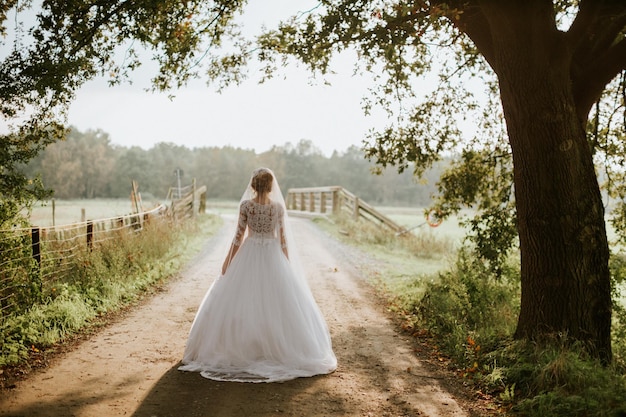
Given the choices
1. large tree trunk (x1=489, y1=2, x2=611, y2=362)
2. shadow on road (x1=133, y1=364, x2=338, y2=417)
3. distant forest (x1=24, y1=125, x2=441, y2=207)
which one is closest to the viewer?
shadow on road (x1=133, y1=364, x2=338, y2=417)

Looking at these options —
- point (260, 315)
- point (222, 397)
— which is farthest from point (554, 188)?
point (222, 397)

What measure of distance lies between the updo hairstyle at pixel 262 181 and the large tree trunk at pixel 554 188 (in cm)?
269

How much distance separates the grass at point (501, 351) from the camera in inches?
170

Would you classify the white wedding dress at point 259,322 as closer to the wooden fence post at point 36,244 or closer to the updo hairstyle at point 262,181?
the updo hairstyle at point 262,181

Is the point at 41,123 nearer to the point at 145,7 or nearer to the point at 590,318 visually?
the point at 145,7

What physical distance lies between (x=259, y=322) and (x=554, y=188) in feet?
10.8

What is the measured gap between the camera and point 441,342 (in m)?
6.55

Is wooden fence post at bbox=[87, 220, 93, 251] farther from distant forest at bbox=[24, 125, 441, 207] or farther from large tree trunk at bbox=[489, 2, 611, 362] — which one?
distant forest at bbox=[24, 125, 441, 207]

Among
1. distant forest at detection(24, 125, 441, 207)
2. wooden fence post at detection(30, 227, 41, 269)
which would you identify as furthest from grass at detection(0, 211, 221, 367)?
distant forest at detection(24, 125, 441, 207)

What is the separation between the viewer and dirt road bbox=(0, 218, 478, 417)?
4277 mm

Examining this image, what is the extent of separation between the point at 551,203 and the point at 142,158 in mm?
69836

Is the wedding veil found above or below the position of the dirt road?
above

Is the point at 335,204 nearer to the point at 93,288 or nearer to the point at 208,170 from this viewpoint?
the point at 93,288

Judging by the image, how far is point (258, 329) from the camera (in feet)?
17.6
